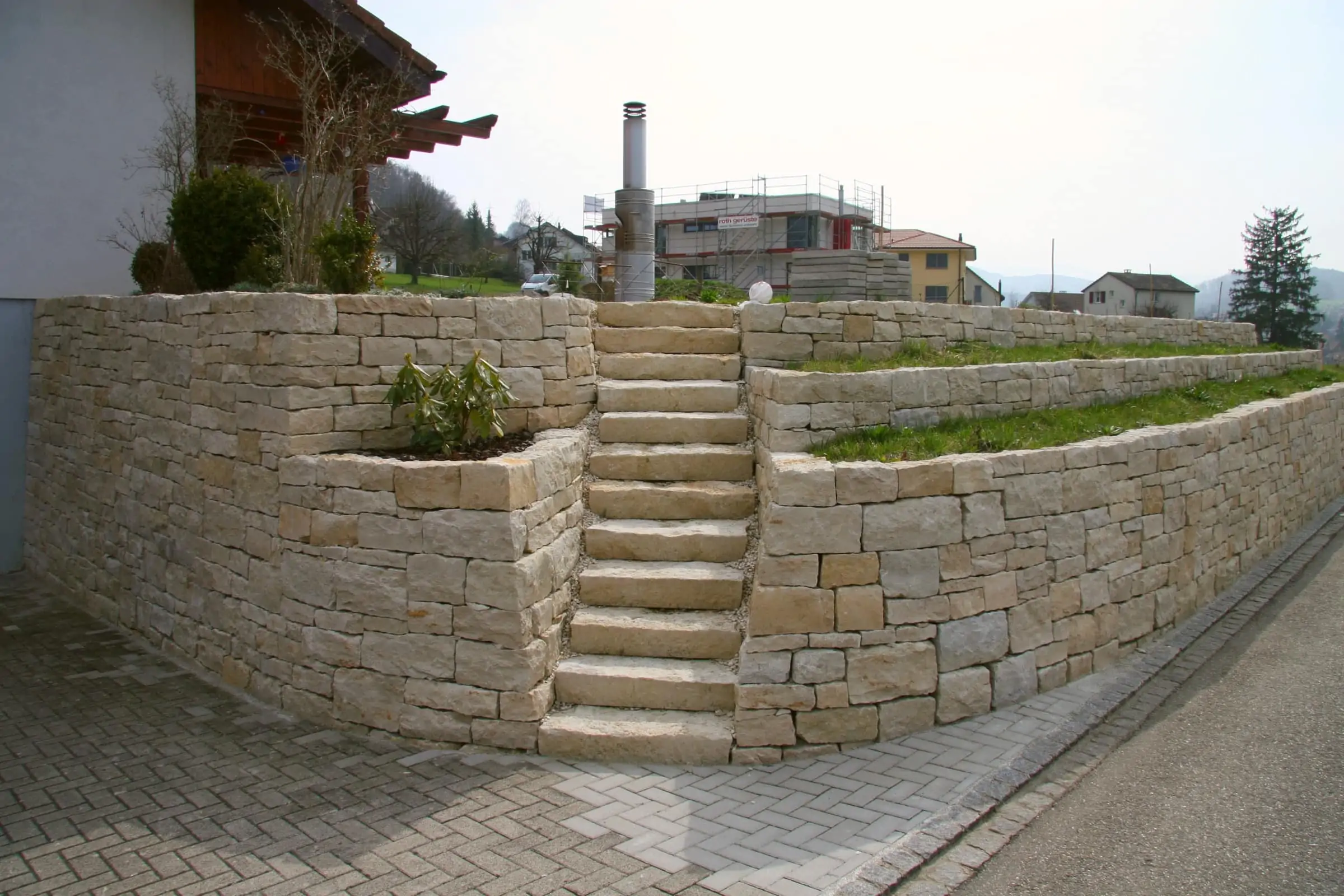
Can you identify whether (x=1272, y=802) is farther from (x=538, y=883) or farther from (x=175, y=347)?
(x=175, y=347)

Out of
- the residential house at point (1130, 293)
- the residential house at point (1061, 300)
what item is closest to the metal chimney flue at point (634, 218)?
the residential house at point (1061, 300)

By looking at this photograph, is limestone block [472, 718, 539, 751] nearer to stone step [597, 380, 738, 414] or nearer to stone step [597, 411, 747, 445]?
stone step [597, 411, 747, 445]

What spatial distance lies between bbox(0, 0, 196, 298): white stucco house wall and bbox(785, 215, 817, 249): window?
1676 centimetres

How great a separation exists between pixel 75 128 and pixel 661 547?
8.87 metres

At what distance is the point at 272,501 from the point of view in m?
6.65

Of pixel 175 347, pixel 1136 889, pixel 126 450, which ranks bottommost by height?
pixel 1136 889

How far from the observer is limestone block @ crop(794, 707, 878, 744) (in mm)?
5809

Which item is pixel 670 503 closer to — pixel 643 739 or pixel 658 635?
pixel 658 635

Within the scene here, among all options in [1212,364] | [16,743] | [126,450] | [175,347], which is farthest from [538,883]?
[1212,364]

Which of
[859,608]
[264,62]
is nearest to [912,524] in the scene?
[859,608]

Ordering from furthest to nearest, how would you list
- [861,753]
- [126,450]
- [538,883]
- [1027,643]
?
1. [126,450]
2. [1027,643]
3. [861,753]
4. [538,883]

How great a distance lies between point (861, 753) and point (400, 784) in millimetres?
2758

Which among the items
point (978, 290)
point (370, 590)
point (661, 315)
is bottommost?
point (370, 590)

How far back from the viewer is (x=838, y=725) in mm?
5855
